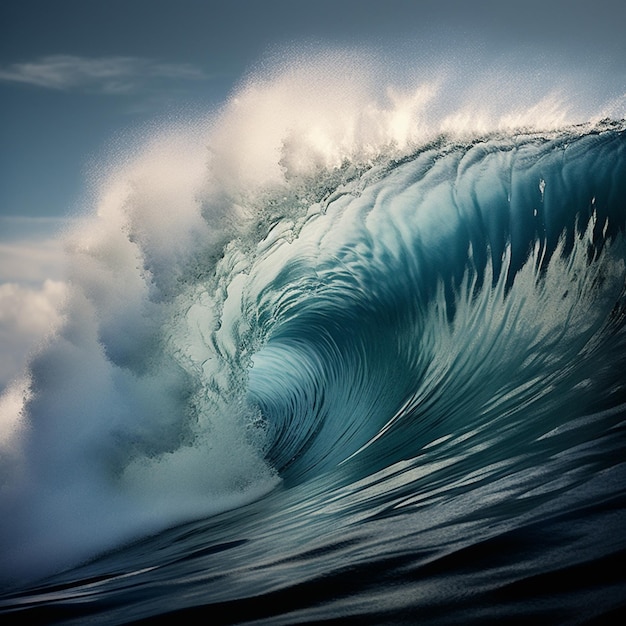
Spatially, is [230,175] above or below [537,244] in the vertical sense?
above

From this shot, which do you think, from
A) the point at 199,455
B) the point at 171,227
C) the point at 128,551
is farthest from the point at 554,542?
the point at 171,227

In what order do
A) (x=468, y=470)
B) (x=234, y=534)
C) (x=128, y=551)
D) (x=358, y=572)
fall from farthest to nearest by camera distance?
(x=128, y=551), (x=234, y=534), (x=468, y=470), (x=358, y=572)

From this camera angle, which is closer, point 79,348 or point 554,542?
point 554,542

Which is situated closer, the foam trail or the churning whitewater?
the churning whitewater

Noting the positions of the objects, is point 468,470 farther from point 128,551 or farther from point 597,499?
point 128,551

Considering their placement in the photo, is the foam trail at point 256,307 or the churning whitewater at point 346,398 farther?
the foam trail at point 256,307

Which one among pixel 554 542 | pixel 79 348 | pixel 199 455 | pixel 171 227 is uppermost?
pixel 171 227

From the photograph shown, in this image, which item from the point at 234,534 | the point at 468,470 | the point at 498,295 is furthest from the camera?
the point at 498,295

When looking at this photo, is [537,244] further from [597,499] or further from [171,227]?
[597,499]
